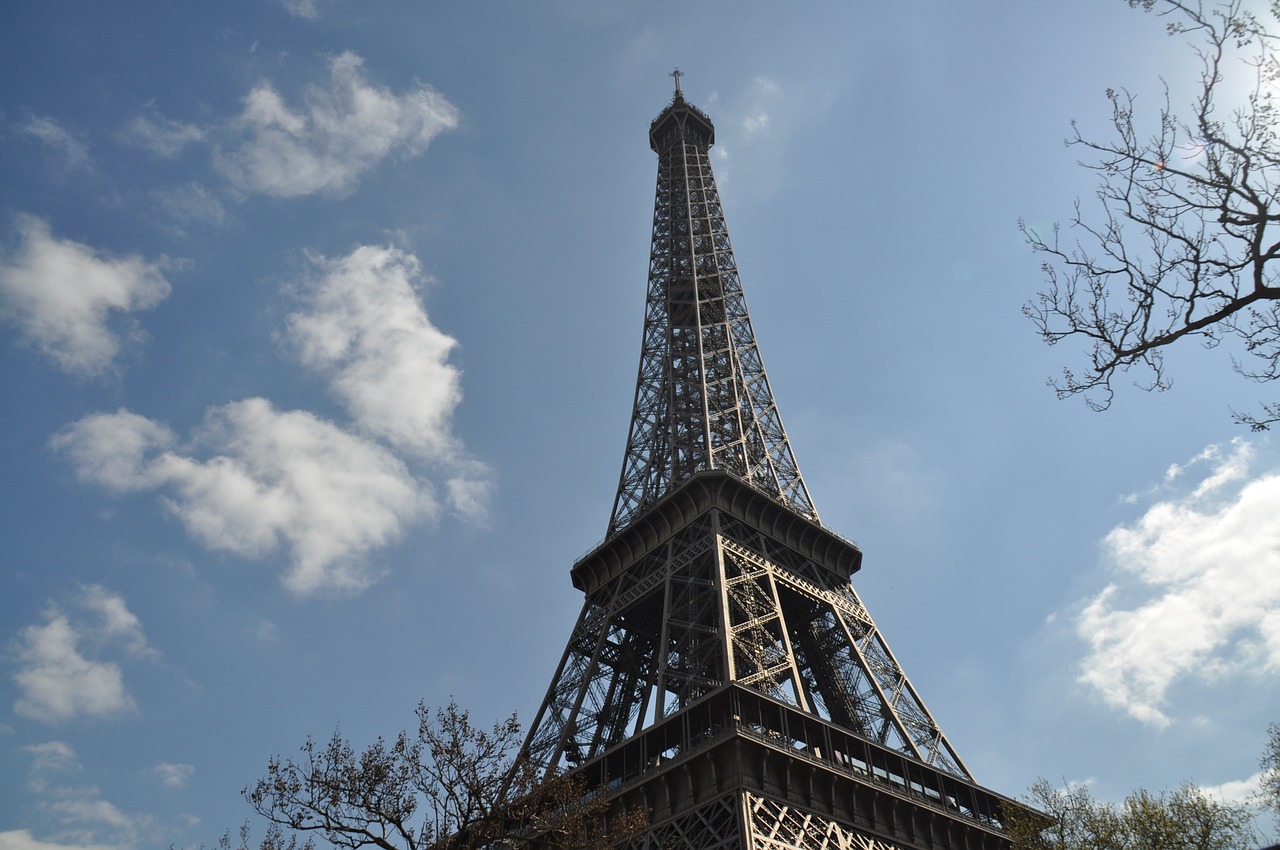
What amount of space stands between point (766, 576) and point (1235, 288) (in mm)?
30489

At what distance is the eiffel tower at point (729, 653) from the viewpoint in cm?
2973

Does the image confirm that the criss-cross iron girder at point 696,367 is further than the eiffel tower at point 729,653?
Yes

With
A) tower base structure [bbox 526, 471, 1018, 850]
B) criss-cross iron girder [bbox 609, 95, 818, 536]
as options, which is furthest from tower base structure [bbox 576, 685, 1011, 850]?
criss-cross iron girder [bbox 609, 95, 818, 536]

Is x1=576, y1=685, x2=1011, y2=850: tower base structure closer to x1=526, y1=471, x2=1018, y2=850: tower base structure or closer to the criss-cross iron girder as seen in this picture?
x1=526, y1=471, x2=1018, y2=850: tower base structure

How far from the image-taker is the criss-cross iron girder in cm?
5109

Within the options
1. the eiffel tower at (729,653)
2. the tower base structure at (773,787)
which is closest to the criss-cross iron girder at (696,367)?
the eiffel tower at (729,653)

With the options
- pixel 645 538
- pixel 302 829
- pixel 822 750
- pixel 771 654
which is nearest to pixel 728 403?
pixel 645 538

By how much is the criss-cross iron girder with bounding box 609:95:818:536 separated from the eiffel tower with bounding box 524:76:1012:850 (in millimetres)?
158

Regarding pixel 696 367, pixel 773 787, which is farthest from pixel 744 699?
pixel 696 367

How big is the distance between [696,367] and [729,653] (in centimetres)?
2778

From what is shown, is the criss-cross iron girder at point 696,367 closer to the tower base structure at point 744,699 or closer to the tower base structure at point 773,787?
the tower base structure at point 744,699

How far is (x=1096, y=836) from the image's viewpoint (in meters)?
24.9

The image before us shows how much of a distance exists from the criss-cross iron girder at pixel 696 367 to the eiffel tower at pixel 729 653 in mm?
158

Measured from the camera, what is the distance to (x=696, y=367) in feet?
195
